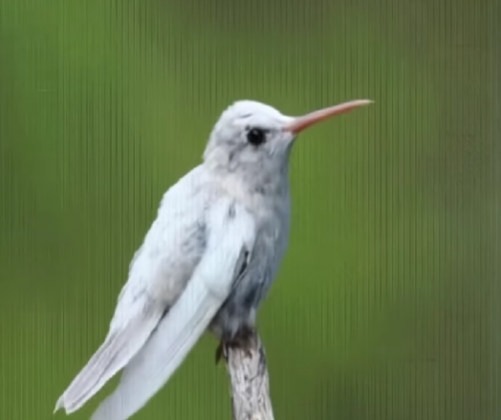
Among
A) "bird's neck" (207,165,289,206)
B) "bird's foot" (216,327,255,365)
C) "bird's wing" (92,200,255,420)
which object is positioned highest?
"bird's neck" (207,165,289,206)

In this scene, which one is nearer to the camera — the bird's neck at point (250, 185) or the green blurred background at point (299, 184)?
the bird's neck at point (250, 185)

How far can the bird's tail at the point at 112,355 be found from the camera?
42.2 inches

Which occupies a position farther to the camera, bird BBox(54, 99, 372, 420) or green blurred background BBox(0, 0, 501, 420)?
green blurred background BBox(0, 0, 501, 420)

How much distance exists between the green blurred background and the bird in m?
0.07

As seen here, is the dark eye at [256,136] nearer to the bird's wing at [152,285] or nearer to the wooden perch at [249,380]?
the bird's wing at [152,285]

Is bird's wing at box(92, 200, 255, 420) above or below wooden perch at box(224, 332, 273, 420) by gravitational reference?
above

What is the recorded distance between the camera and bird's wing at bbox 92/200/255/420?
106cm

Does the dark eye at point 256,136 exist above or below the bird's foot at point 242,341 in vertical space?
above

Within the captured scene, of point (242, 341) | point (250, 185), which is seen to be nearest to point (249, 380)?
point (242, 341)

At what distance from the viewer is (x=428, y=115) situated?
1215mm

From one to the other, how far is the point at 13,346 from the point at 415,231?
0.47 m

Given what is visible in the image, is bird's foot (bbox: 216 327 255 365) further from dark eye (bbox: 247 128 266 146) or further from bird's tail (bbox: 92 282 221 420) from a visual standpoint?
dark eye (bbox: 247 128 266 146)

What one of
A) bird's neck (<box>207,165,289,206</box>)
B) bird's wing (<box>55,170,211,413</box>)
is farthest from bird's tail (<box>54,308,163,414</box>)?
bird's neck (<box>207,165,289,206</box>)

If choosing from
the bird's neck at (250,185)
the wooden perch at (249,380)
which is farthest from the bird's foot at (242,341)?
the bird's neck at (250,185)
